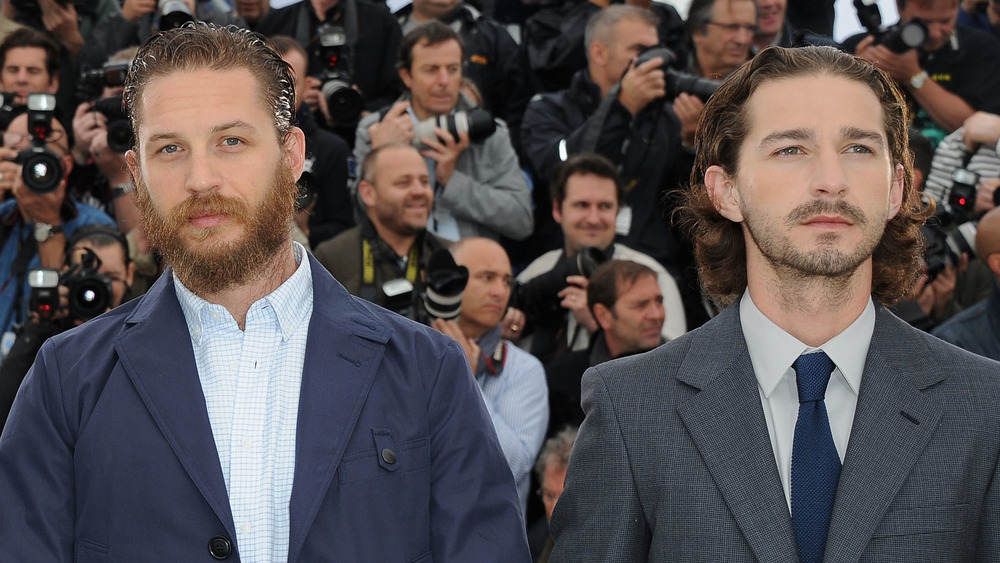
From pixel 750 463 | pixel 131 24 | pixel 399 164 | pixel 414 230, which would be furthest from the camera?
pixel 131 24

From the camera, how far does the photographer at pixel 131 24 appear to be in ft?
24.0

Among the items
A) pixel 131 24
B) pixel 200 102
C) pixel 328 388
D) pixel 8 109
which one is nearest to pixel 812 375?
pixel 328 388

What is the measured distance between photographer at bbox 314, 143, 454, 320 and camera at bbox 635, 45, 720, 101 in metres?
1.16

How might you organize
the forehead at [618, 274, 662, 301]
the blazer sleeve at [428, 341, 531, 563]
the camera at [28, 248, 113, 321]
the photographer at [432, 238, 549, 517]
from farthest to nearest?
the forehead at [618, 274, 662, 301]
the camera at [28, 248, 113, 321]
the photographer at [432, 238, 549, 517]
the blazer sleeve at [428, 341, 531, 563]

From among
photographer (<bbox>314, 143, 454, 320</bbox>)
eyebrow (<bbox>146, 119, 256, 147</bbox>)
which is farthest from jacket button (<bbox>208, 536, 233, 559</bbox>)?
photographer (<bbox>314, 143, 454, 320</bbox>)

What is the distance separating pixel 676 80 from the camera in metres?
6.33

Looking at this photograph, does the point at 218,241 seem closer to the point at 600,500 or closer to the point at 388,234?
the point at 600,500

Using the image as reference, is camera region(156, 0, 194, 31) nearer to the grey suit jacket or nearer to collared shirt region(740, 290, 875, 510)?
the grey suit jacket

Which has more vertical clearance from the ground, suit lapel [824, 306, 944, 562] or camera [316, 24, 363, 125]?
camera [316, 24, 363, 125]

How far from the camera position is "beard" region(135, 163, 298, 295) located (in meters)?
2.84

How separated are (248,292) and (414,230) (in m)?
3.19

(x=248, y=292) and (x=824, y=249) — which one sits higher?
(x=824, y=249)

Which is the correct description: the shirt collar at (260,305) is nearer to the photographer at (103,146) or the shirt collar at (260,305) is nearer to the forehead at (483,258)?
the forehead at (483,258)

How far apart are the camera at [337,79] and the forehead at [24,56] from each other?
1.42 meters
